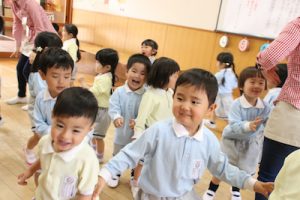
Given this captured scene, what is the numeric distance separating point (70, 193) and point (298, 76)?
1.26m

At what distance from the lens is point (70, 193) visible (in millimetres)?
1453

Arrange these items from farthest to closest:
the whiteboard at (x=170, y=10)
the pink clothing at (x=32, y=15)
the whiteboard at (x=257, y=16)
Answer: the whiteboard at (x=170, y=10) < the whiteboard at (x=257, y=16) < the pink clothing at (x=32, y=15)

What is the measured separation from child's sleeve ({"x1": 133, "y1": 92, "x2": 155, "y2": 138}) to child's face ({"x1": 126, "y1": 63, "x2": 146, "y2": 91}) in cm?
18

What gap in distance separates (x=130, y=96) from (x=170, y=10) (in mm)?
3630

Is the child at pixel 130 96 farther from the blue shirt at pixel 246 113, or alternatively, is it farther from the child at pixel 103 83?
the blue shirt at pixel 246 113

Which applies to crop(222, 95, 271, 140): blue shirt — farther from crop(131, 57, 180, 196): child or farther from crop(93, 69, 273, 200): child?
crop(93, 69, 273, 200): child

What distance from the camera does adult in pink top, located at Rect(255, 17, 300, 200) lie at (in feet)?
5.12

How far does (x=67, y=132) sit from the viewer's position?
135 cm

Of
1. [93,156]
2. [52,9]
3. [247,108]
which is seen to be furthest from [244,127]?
[52,9]

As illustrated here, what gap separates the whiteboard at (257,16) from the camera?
4277 mm

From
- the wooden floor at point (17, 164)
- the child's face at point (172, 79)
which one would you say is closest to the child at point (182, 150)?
the child's face at point (172, 79)

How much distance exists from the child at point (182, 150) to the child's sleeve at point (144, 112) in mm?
654

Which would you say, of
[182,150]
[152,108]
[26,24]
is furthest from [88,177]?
[26,24]

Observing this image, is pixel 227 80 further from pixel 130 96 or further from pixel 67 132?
pixel 67 132
